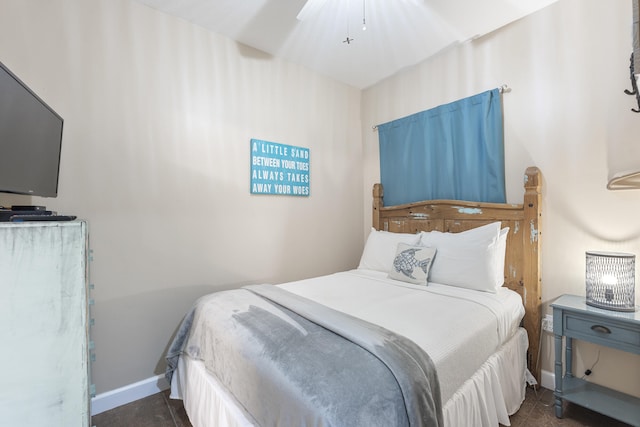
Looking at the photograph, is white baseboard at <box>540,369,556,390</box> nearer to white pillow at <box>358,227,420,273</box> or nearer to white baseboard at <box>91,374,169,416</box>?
white pillow at <box>358,227,420,273</box>

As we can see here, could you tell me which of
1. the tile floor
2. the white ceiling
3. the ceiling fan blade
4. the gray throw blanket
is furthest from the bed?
the ceiling fan blade

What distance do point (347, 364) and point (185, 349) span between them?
1.21 meters

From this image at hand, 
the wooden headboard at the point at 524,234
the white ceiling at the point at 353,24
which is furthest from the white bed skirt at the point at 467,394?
the white ceiling at the point at 353,24

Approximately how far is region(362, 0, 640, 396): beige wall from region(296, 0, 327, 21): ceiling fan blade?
4.51 ft

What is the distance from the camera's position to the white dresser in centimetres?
74

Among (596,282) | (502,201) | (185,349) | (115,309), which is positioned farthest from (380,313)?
(115,309)

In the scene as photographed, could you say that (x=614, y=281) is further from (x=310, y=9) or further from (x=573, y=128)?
(x=310, y=9)

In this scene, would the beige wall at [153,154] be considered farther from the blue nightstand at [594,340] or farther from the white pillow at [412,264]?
the blue nightstand at [594,340]

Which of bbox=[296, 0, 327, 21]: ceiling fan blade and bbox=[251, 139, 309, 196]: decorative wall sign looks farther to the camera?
bbox=[251, 139, 309, 196]: decorative wall sign

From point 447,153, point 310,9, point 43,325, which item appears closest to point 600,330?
point 447,153

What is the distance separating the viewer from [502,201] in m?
2.24

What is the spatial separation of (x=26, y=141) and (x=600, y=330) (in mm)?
2924

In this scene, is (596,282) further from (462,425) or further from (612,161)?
(462,425)

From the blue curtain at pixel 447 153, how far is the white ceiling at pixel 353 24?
54 cm
